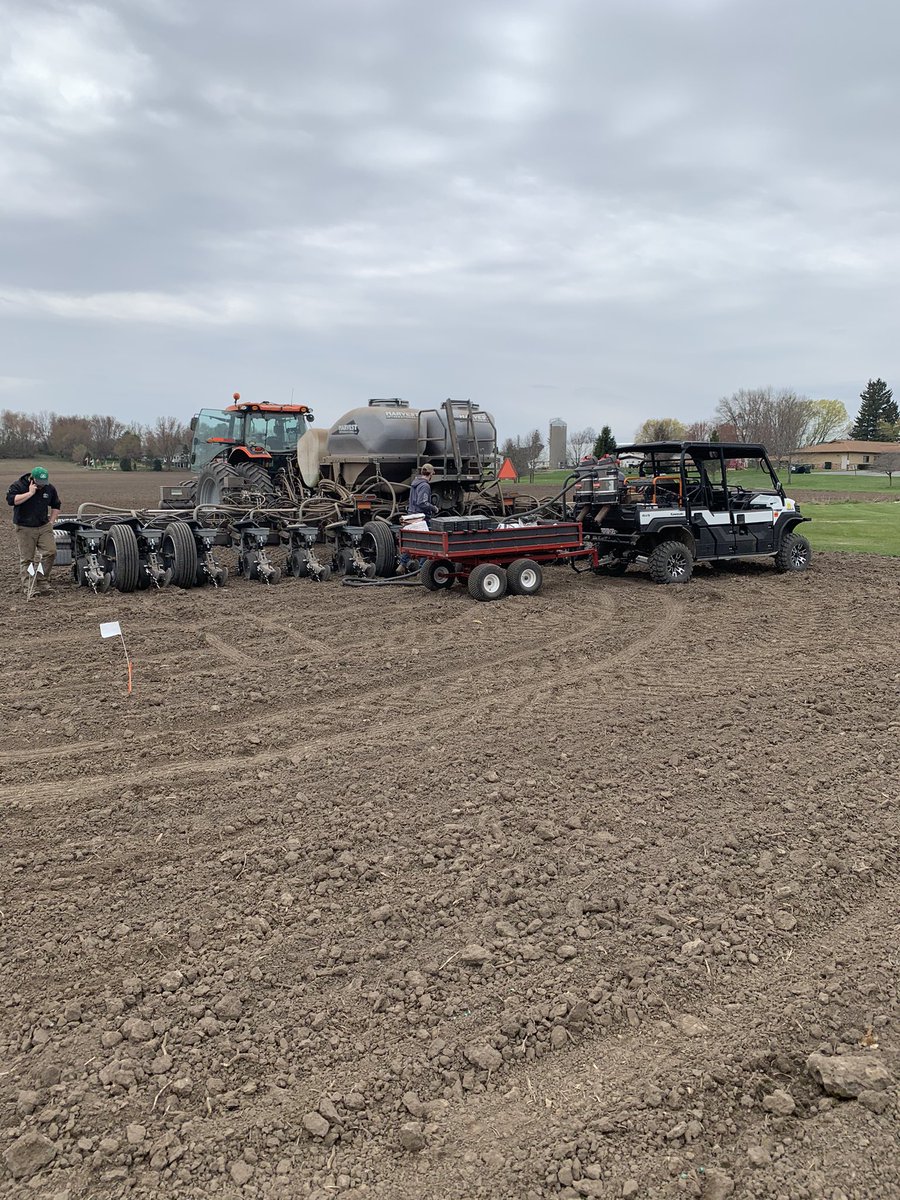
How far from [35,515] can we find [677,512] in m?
8.73

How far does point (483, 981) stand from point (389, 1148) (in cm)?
77

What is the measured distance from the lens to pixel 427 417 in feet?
45.2

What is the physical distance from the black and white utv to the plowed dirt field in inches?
217

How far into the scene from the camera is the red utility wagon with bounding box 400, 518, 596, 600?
10.7 metres

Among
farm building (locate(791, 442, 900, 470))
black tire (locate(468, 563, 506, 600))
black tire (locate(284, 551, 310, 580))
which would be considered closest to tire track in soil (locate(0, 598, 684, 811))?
black tire (locate(468, 563, 506, 600))

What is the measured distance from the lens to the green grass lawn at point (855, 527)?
1723 cm

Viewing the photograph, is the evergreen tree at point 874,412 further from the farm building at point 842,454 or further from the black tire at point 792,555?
the black tire at point 792,555

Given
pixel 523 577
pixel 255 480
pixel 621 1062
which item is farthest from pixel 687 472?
pixel 621 1062

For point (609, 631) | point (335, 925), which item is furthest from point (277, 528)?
point (335, 925)

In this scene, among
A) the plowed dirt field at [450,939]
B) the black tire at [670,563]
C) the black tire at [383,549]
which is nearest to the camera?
the plowed dirt field at [450,939]

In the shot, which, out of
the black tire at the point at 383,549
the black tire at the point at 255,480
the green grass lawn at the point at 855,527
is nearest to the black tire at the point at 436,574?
the black tire at the point at 383,549

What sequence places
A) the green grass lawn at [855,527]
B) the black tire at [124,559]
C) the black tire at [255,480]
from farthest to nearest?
the green grass lawn at [855,527] → the black tire at [255,480] → the black tire at [124,559]

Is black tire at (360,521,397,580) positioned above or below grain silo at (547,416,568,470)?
below

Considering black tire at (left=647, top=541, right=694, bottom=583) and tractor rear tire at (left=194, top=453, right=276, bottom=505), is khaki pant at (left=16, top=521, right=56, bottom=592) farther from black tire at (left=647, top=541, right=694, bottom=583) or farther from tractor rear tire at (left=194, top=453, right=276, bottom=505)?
black tire at (left=647, top=541, right=694, bottom=583)
